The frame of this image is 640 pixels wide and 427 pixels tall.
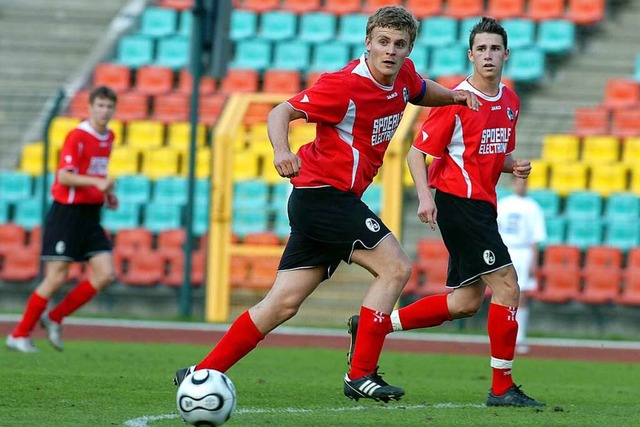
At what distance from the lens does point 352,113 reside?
678cm

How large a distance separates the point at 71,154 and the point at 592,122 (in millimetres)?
8707

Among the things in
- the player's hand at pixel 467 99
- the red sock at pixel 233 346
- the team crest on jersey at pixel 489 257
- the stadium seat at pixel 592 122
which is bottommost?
the red sock at pixel 233 346

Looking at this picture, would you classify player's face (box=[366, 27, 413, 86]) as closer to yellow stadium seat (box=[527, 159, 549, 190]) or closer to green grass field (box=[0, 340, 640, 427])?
green grass field (box=[0, 340, 640, 427])

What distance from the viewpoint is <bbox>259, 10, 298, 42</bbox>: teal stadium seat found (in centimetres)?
2053

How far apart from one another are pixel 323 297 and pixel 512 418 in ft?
30.4

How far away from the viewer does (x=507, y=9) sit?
20.1 meters

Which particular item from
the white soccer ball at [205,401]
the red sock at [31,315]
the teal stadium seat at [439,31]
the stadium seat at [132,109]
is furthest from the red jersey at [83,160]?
the teal stadium seat at [439,31]

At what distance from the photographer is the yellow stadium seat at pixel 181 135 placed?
18422mm

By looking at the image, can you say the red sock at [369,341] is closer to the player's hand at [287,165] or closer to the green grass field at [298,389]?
the green grass field at [298,389]

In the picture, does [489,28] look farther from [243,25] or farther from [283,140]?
[243,25]

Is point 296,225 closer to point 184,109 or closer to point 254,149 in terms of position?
point 254,149

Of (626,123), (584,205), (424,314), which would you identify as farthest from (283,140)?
(626,123)

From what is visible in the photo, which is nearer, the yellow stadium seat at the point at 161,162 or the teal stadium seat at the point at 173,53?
the yellow stadium seat at the point at 161,162

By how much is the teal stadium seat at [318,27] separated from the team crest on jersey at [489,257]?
13138 mm
